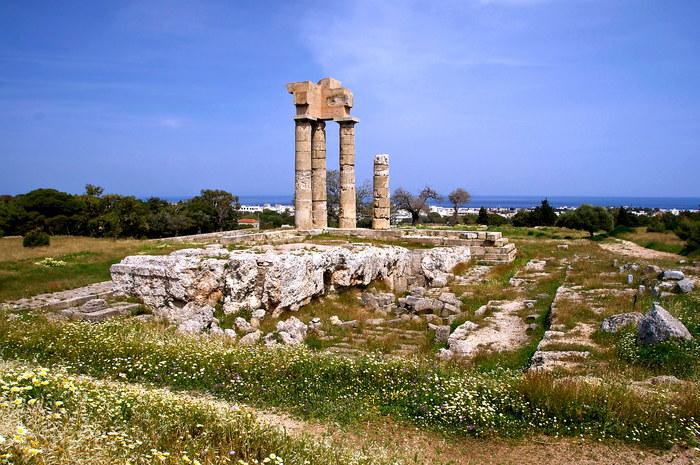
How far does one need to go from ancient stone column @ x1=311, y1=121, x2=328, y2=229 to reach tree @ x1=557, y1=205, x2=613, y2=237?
2005cm

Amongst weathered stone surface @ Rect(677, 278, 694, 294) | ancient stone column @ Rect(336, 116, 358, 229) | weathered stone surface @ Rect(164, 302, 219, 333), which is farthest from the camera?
ancient stone column @ Rect(336, 116, 358, 229)

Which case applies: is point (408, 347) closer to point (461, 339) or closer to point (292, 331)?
point (461, 339)

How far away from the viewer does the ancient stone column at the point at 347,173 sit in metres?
27.6

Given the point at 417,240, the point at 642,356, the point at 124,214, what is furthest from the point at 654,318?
the point at 124,214

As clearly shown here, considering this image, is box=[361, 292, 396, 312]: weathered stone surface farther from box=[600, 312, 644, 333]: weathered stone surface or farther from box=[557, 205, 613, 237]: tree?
box=[557, 205, 613, 237]: tree

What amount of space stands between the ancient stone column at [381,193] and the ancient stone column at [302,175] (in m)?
3.34

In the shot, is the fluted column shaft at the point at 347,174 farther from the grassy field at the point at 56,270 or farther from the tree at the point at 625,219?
the tree at the point at 625,219

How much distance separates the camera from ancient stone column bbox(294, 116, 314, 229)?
26.8 metres

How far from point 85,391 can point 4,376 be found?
37.8 inches

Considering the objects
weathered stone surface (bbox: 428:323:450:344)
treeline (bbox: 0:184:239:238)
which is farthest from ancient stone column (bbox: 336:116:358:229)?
treeline (bbox: 0:184:239:238)

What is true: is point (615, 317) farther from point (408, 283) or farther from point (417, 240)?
point (417, 240)

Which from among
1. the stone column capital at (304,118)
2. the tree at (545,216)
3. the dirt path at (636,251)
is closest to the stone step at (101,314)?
the stone column capital at (304,118)

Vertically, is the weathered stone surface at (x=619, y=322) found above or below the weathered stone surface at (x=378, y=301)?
above

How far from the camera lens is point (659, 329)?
29.7 feet
